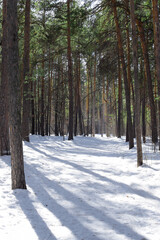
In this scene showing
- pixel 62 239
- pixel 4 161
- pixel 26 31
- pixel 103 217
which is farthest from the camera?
pixel 26 31

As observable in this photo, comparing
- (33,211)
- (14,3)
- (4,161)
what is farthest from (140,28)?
(33,211)

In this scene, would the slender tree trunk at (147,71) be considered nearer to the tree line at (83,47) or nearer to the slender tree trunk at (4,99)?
the tree line at (83,47)

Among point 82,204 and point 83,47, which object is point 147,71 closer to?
point 83,47

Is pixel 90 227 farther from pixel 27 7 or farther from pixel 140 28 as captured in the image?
pixel 27 7

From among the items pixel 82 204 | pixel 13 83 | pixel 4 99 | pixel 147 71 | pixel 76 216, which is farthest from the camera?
pixel 147 71

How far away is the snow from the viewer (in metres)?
3.63

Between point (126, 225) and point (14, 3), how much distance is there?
198 inches

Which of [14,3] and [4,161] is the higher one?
[14,3]

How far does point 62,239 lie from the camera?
3.38 m

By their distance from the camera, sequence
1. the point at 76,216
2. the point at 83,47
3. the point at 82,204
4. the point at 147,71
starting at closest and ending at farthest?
the point at 76,216 < the point at 82,204 < the point at 147,71 < the point at 83,47

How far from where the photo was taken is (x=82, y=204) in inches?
195

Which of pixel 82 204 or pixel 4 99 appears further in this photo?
pixel 4 99

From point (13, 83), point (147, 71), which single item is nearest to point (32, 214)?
point (13, 83)

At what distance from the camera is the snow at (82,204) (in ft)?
11.9
